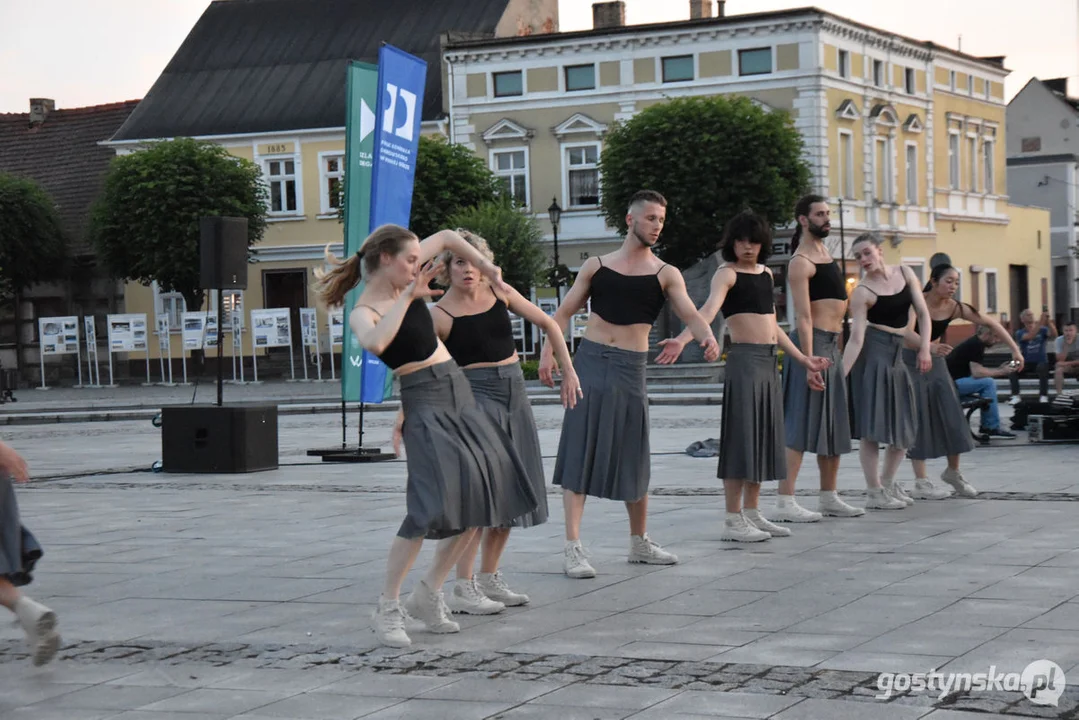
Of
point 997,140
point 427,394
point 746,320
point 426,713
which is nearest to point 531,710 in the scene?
point 426,713

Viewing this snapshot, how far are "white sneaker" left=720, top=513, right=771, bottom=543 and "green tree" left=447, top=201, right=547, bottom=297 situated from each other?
114ft

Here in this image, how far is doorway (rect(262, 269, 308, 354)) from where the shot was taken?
54719 millimetres

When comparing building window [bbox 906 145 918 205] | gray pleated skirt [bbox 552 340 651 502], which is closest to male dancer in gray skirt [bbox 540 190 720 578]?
gray pleated skirt [bbox 552 340 651 502]

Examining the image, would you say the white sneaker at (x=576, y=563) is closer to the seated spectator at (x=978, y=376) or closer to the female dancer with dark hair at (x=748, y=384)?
the female dancer with dark hair at (x=748, y=384)

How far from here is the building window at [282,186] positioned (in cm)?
5431

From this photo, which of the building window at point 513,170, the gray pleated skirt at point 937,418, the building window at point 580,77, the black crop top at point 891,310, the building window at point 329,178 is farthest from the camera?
the building window at point 513,170

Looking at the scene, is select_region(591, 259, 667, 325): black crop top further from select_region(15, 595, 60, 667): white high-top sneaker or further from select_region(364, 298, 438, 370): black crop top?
select_region(15, 595, 60, 667): white high-top sneaker

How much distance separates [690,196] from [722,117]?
2.30 metres

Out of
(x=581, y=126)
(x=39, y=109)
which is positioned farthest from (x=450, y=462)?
(x=39, y=109)

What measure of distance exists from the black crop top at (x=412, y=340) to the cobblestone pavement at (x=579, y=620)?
3.99 ft

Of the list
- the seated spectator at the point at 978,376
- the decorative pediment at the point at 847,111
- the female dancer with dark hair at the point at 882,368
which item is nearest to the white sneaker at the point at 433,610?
the female dancer with dark hair at the point at 882,368

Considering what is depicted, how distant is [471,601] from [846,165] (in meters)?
46.8

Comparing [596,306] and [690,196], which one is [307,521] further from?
[690,196]

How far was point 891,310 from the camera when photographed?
460 inches
